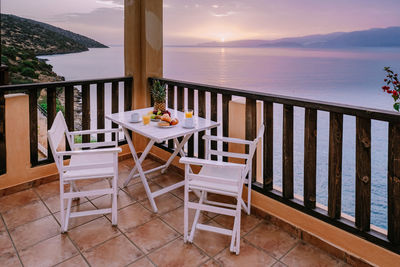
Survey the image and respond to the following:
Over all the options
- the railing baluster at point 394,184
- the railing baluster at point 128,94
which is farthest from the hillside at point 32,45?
the railing baluster at point 394,184

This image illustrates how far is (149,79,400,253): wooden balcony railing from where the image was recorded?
1897 mm

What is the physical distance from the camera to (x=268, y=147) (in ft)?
8.75

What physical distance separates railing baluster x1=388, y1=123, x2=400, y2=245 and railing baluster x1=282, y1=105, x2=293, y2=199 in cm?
75

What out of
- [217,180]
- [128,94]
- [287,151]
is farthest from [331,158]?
[128,94]

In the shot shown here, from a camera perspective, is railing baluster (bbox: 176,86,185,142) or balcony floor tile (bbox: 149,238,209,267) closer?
balcony floor tile (bbox: 149,238,209,267)

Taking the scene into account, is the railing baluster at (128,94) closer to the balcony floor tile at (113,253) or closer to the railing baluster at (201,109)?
the railing baluster at (201,109)

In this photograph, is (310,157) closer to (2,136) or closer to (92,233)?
(92,233)

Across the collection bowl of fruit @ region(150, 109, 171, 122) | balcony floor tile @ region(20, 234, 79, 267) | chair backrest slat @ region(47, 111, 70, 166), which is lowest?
balcony floor tile @ region(20, 234, 79, 267)

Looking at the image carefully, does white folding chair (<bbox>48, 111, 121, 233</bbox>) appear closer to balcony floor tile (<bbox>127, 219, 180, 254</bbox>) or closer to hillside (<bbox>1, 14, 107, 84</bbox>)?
balcony floor tile (<bbox>127, 219, 180, 254</bbox>)

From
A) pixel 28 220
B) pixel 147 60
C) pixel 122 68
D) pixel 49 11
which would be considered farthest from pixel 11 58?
pixel 28 220

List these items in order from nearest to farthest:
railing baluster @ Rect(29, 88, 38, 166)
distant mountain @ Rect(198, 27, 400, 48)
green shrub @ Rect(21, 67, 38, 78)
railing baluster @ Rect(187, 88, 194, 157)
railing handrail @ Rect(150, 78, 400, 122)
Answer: railing handrail @ Rect(150, 78, 400, 122), railing baluster @ Rect(29, 88, 38, 166), railing baluster @ Rect(187, 88, 194, 157), distant mountain @ Rect(198, 27, 400, 48), green shrub @ Rect(21, 67, 38, 78)

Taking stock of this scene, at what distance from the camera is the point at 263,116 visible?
262cm

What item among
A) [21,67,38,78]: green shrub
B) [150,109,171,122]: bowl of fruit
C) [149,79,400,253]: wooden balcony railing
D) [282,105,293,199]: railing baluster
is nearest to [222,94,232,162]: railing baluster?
[149,79,400,253]: wooden balcony railing

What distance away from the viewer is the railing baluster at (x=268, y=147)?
2.59 metres
